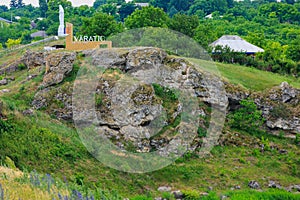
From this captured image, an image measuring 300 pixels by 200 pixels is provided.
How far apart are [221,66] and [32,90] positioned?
13208mm

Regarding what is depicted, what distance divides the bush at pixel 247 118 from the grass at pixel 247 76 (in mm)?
2355

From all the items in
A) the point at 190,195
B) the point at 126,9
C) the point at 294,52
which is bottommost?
the point at 190,195

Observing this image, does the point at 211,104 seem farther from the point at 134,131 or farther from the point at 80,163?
the point at 80,163

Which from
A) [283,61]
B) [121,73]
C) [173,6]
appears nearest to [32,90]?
[121,73]

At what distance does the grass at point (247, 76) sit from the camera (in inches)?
1399

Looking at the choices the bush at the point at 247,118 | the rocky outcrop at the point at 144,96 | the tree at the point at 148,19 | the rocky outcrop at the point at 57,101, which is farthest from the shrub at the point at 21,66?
the bush at the point at 247,118

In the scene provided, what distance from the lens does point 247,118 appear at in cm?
3241

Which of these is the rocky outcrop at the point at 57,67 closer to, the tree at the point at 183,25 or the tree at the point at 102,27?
the tree at the point at 102,27

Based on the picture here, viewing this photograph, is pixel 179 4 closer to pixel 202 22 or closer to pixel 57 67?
pixel 202 22

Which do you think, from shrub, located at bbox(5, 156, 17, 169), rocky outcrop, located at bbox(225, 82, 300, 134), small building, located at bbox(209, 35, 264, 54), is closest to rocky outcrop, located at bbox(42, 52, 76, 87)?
shrub, located at bbox(5, 156, 17, 169)

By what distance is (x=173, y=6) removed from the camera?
93000 millimetres

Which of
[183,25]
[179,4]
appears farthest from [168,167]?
[179,4]

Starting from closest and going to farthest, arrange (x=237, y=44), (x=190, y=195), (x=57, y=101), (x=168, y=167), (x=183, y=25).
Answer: (x=190, y=195)
(x=168, y=167)
(x=57, y=101)
(x=183, y=25)
(x=237, y=44)

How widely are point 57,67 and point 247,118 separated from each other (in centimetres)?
1118
